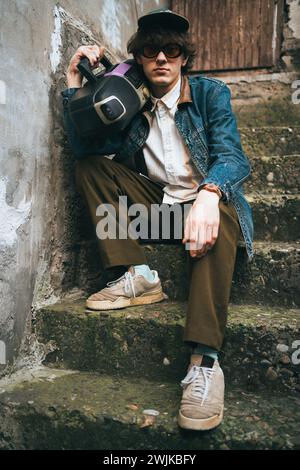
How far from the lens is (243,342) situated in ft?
4.79

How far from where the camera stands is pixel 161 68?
181cm

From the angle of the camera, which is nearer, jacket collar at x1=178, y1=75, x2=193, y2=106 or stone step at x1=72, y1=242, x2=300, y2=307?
stone step at x1=72, y1=242, x2=300, y2=307

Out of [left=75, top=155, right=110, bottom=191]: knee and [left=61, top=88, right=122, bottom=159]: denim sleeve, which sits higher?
[left=61, top=88, right=122, bottom=159]: denim sleeve

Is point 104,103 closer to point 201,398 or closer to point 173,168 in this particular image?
point 173,168

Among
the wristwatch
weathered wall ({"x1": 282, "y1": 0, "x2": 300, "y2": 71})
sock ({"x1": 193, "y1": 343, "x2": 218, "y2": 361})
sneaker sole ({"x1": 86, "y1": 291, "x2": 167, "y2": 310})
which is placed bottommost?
sock ({"x1": 193, "y1": 343, "x2": 218, "y2": 361})

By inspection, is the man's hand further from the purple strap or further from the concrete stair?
the purple strap

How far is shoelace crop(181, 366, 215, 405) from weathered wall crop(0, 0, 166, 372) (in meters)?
0.68

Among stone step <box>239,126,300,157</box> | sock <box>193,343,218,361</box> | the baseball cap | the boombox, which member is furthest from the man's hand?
stone step <box>239,126,300,157</box>

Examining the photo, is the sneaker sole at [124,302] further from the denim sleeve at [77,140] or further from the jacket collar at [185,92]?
the jacket collar at [185,92]

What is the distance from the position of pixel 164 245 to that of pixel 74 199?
475 mm

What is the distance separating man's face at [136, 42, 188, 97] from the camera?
5.93 ft

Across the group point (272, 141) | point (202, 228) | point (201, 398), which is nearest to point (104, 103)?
point (202, 228)

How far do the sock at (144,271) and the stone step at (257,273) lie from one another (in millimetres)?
93

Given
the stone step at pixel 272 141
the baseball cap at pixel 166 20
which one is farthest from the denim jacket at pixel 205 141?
the stone step at pixel 272 141
